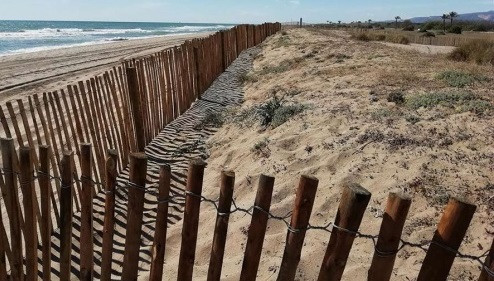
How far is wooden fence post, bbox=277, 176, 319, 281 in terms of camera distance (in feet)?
5.71

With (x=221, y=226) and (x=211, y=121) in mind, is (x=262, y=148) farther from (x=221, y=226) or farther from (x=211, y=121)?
(x=221, y=226)

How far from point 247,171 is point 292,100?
2727 mm

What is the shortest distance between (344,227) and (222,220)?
594 mm

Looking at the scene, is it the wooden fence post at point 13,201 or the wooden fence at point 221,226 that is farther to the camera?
the wooden fence post at point 13,201

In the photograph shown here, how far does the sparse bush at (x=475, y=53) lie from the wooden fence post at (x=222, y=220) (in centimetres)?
1123

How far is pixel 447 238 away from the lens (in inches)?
62.9

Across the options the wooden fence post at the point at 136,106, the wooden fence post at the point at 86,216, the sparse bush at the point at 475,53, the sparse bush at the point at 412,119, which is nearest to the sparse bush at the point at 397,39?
the sparse bush at the point at 475,53

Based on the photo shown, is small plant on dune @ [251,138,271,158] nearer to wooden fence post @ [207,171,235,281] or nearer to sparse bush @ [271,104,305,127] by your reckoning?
→ sparse bush @ [271,104,305,127]

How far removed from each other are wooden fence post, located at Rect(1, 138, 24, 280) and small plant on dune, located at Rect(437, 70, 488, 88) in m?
6.37

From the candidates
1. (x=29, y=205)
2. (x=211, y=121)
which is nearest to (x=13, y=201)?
(x=29, y=205)

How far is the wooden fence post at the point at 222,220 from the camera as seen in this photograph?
1.90m

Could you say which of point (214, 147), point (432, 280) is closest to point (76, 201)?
point (214, 147)

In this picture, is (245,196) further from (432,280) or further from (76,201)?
(432,280)

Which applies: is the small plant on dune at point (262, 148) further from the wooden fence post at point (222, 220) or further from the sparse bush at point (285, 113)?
the wooden fence post at point (222, 220)
